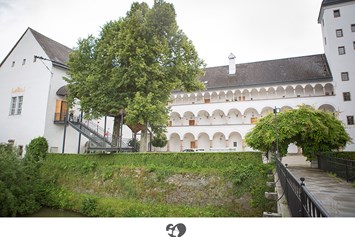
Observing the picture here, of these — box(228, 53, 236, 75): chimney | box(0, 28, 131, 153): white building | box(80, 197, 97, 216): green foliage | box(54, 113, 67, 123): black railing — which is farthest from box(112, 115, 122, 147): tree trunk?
box(228, 53, 236, 75): chimney

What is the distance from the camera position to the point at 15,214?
7.82 meters

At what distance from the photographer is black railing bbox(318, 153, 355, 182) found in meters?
6.40

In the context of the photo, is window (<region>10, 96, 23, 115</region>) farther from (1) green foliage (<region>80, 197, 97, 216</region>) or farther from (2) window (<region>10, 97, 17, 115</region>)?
(1) green foliage (<region>80, 197, 97, 216</region>)

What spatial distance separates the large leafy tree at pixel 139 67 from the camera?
9.32 metres

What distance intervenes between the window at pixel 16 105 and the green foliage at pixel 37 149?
2.29 m

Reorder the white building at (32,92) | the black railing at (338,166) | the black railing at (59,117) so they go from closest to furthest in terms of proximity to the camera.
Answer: the black railing at (338,166) → the white building at (32,92) → the black railing at (59,117)

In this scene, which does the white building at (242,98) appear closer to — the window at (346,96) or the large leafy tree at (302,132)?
the window at (346,96)

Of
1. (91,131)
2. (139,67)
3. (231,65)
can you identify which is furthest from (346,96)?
(91,131)

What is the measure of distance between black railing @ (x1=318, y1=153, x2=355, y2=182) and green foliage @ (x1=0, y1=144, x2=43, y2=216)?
9918mm

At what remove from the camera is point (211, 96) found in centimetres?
2183

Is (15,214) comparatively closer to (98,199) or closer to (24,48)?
(98,199)

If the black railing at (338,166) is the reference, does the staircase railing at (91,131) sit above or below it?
above

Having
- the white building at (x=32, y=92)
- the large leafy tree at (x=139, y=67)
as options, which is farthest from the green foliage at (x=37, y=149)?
the large leafy tree at (x=139, y=67)

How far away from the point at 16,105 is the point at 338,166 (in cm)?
1156
